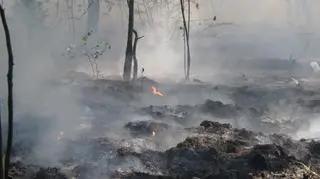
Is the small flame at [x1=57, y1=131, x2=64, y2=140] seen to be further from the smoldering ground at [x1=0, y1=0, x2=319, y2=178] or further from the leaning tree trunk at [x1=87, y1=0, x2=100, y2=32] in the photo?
the leaning tree trunk at [x1=87, y1=0, x2=100, y2=32]

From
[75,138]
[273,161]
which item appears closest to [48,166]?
[75,138]

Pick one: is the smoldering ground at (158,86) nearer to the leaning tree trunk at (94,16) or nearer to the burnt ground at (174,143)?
the burnt ground at (174,143)

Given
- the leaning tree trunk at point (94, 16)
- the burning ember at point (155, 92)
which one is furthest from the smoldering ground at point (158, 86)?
the leaning tree trunk at point (94, 16)

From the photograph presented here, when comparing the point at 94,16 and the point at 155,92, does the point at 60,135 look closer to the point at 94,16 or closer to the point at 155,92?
the point at 155,92

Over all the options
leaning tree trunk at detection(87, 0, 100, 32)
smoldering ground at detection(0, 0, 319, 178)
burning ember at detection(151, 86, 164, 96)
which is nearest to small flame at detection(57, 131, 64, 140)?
smoldering ground at detection(0, 0, 319, 178)

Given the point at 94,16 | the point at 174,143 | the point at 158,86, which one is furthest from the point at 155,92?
the point at 94,16

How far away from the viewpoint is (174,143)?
35.8 feet

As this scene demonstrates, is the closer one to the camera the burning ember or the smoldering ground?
the smoldering ground

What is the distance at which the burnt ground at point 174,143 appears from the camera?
29.5 feet

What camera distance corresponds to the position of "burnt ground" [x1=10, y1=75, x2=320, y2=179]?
29.5ft

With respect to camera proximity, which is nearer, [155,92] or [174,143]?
[174,143]

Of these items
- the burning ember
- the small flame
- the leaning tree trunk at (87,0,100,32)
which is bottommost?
the burning ember

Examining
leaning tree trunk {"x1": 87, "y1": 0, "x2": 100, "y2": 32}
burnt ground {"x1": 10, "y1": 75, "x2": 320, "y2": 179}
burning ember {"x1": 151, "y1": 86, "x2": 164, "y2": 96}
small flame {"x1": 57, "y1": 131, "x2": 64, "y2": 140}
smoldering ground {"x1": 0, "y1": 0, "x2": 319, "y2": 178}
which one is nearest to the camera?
burnt ground {"x1": 10, "y1": 75, "x2": 320, "y2": 179}

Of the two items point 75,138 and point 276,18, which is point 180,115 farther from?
point 276,18
